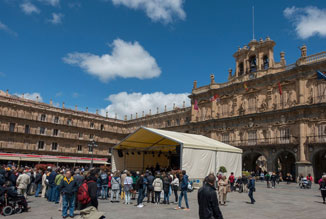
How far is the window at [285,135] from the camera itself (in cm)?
3309

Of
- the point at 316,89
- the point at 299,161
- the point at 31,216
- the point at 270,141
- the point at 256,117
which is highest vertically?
the point at 316,89

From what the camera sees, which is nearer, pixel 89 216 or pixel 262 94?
pixel 89 216

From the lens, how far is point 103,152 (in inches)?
2389

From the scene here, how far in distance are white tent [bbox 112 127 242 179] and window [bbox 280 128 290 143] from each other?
1124cm

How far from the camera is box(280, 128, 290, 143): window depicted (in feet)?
109

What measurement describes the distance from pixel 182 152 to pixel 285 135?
19437 mm

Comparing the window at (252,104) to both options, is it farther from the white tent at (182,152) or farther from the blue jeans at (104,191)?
the blue jeans at (104,191)

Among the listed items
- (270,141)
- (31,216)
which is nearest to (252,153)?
(270,141)

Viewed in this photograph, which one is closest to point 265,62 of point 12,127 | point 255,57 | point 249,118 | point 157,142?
point 255,57

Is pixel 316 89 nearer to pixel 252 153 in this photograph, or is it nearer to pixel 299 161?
pixel 299 161

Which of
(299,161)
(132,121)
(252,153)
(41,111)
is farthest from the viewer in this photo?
(132,121)

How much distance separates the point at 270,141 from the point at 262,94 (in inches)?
249

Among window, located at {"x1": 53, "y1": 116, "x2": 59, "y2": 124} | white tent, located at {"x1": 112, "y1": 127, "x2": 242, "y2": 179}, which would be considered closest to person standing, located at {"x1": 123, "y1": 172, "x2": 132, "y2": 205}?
white tent, located at {"x1": 112, "y1": 127, "x2": 242, "y2": 179}

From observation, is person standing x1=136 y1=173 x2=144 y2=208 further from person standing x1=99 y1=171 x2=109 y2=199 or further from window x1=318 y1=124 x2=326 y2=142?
window x1=318 y1=124 x2=326 y2=142
